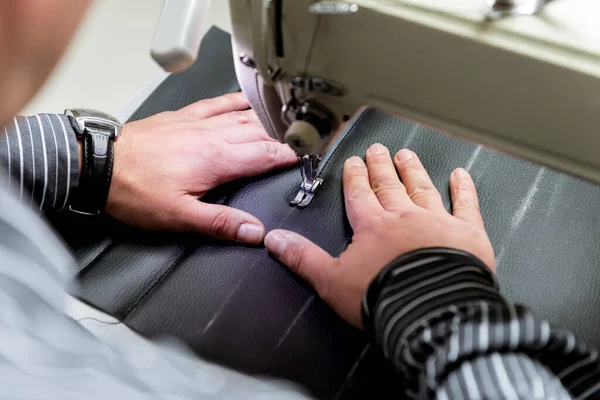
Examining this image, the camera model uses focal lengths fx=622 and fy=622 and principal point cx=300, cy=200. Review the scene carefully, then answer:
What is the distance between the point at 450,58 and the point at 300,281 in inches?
12.9

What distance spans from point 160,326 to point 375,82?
373 mm

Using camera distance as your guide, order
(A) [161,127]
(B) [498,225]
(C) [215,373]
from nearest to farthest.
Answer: (C) [215,373] < (B) [498,225] < (A) [161,127]

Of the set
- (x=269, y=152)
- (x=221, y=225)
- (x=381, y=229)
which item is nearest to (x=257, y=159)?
(x=269, y=152)

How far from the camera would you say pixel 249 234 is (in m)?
0.78

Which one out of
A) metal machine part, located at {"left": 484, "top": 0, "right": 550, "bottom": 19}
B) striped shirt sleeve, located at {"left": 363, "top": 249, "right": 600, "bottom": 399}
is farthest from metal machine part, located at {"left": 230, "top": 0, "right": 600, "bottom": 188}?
striped shirt sleeve, located at {"left": 363, "top": 249, "right": 600, "bottom": 399}

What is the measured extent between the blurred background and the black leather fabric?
40 centimetres

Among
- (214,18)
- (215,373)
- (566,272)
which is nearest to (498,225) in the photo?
(566,272)

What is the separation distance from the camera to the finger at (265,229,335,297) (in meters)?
0.72

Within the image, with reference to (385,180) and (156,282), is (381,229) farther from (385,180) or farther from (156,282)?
(156,282)

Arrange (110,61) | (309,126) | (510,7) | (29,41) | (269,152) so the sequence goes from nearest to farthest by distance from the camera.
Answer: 1. (29,41)
2. (510,7)
3. (309,126)
4. (269,152)
5. (110,61)

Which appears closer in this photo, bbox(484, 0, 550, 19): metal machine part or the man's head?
the man's head

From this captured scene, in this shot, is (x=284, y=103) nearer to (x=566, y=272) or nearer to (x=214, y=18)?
(x=566, y=272)

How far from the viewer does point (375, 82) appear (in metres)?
0.59

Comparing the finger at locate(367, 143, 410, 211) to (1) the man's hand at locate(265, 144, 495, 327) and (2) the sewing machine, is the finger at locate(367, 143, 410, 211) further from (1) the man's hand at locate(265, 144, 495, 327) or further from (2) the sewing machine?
(2) the sewing machine
